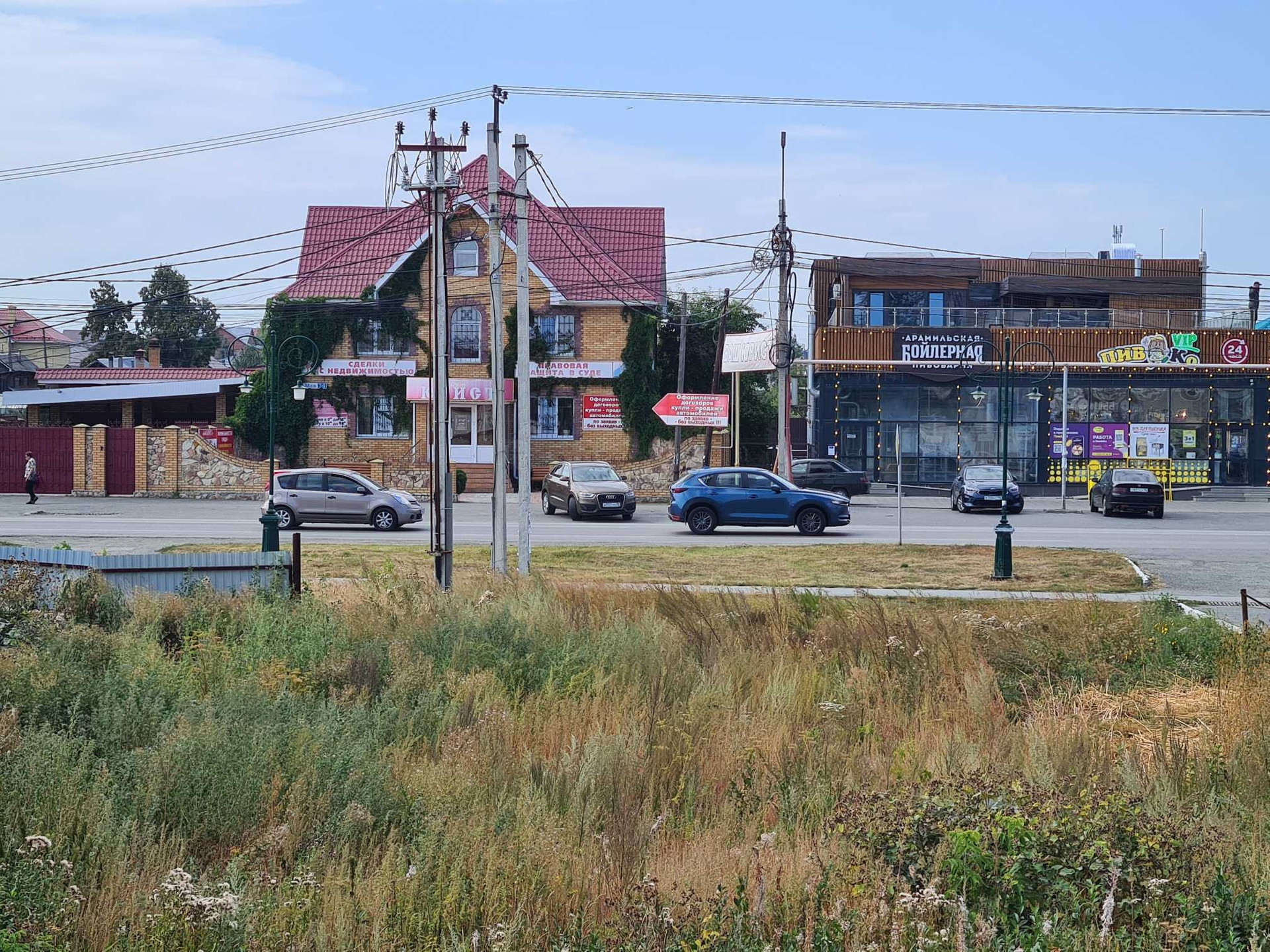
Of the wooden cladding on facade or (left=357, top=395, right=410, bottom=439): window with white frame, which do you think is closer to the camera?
(left=357, top=395, right=410, bottom=439): window with white frame

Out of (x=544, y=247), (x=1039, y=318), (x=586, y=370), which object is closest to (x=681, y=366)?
(x=586, y=370)

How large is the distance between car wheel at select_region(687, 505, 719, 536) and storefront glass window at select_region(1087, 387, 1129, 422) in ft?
84.7

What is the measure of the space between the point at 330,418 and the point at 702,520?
22.2 metres

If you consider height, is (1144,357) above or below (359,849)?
above

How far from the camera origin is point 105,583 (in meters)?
11.6

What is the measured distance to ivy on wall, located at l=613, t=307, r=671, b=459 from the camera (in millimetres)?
46688

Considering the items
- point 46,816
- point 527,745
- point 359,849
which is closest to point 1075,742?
point 527,745

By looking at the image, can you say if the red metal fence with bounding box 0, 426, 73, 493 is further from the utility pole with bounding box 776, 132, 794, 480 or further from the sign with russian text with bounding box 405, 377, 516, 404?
the utility pole with bounding box 776, 132, 794, 480

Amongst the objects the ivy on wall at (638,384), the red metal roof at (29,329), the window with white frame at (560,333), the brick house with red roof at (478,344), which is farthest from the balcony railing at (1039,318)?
the red metal roof at (29,329)

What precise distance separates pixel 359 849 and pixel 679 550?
18865mm

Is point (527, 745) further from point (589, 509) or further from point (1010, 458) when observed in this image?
point (1010, 458)

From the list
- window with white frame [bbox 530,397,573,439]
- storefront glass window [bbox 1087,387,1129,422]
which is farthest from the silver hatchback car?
storefront glass window [bbox 1087,387,1129,422]

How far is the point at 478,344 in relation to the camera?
47.3 metres

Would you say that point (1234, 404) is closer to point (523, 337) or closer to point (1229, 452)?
point (1229, 452)
